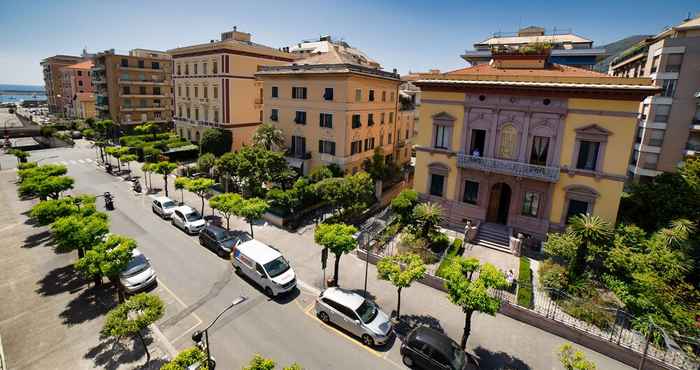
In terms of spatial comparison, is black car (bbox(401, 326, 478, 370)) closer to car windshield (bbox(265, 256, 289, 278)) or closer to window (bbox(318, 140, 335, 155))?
car windshield (bbox(265, 256, 289, 278))

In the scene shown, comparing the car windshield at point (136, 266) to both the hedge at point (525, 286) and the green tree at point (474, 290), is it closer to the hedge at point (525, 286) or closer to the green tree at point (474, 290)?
the green tree at point (474, 290)

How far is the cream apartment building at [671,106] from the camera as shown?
3534cm

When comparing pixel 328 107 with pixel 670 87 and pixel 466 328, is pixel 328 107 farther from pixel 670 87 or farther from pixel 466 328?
pixel 670 87

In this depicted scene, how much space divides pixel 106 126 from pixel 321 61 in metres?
52.8

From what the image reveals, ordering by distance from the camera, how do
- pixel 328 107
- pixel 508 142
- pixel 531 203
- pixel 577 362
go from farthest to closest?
pixel 328 107, pixel 531 203, pixel 508 142, pixel 577 362

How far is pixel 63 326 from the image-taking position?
713 inches

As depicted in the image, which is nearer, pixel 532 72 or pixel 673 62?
pixel 532 72

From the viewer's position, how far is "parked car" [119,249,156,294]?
2094cm

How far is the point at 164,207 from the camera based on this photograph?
1292 inches

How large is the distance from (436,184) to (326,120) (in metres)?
15.5

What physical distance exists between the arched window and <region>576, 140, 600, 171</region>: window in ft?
14.6

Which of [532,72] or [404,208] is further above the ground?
[532,72]

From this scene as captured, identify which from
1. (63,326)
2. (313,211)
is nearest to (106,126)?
(313,211)

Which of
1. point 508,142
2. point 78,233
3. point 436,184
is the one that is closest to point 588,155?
point 508,142
